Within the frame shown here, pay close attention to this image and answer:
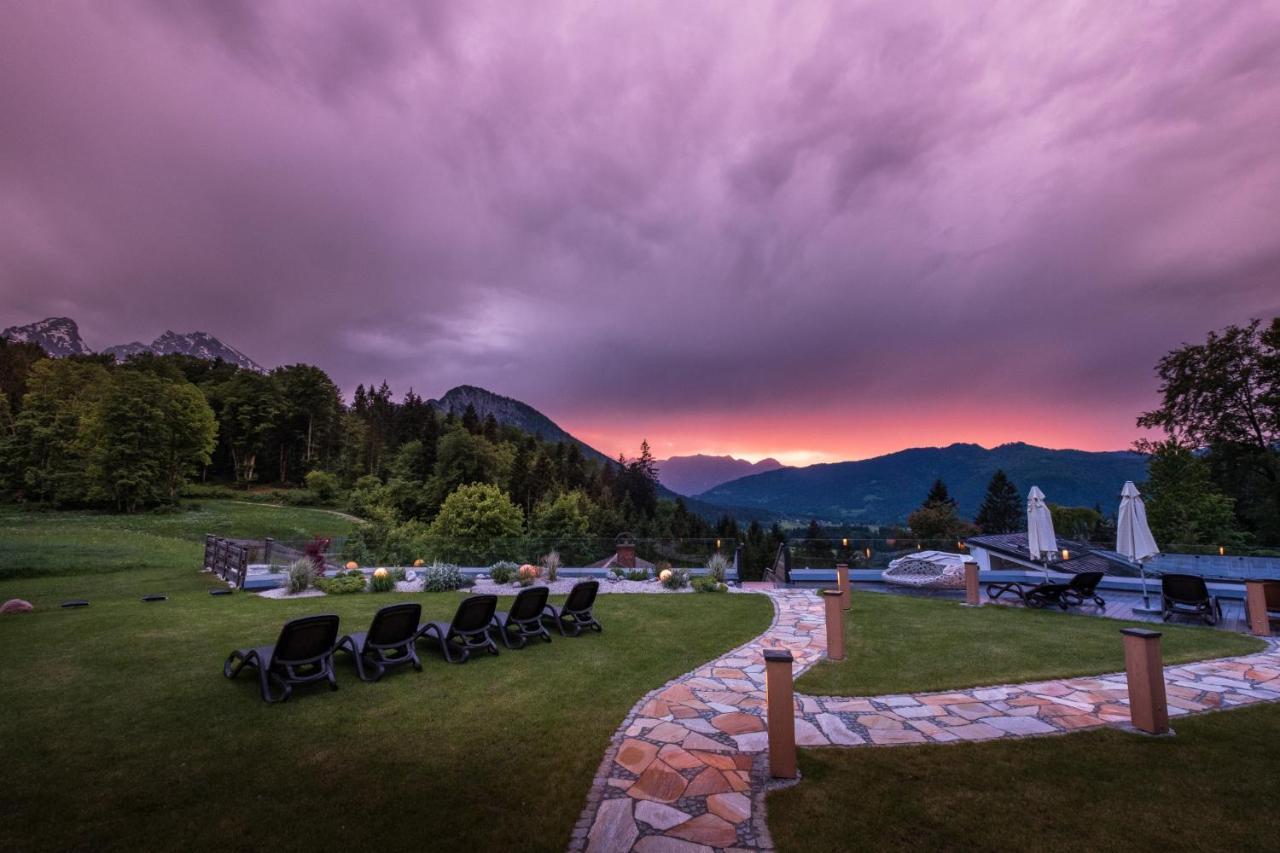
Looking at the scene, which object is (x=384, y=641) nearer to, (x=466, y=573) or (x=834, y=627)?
(x=834, y=627)

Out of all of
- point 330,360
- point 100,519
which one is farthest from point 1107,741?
point 330,360

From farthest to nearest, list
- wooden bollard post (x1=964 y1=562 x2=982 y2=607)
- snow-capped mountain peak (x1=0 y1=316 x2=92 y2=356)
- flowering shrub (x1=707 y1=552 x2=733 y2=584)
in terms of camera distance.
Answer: snow-capped mountain peak (x1=0 y1=316 x2=92 y2=356), flowering shrub (x1=707 y1=552 x2=733 y2=584), wooden bollard post (x1=964 y1=562 x2=982 y2=607)

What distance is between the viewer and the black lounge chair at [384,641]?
696 cm

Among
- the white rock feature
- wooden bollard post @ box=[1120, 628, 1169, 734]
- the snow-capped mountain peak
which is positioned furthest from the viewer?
the snow-capped mountain peak

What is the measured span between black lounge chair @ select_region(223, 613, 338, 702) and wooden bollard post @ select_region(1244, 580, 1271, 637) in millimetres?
14707

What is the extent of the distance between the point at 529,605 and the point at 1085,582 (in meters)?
12.0

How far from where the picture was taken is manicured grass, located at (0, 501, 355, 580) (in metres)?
17.2

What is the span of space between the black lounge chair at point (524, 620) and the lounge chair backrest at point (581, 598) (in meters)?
0.54

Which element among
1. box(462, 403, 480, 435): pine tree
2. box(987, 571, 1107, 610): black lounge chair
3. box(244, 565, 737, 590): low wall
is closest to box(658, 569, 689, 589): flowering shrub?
box(244, 565, 737, 590): low wall

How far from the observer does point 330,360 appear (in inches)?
3501

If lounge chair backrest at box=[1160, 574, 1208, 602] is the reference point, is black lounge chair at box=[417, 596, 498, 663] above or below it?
below

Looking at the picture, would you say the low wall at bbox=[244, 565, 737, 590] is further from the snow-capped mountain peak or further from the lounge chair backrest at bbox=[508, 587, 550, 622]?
the snow-capped mountain peak

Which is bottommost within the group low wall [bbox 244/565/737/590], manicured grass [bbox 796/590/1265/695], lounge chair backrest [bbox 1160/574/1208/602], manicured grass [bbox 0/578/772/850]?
low wall [bbox 244/565/737/590]

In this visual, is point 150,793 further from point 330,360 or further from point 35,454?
point 330,360
